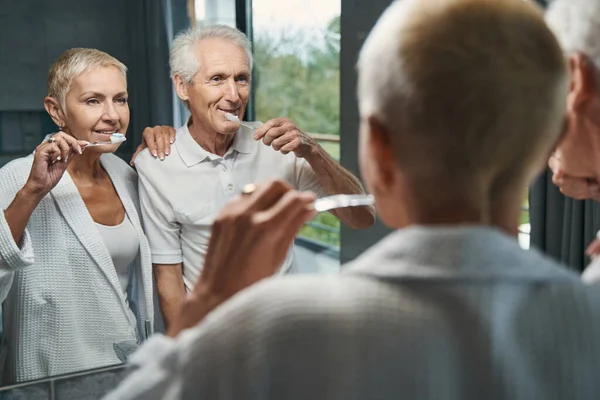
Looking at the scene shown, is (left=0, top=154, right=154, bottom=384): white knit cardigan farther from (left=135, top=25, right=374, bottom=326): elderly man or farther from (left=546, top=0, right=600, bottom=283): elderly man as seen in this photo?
(left=546, top=0, right=600, bottom=283): elderly man

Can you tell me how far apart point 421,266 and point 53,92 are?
67cm

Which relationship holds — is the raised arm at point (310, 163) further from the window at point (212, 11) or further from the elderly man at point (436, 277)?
the elderly man at point (436, 277)

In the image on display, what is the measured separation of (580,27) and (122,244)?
66 cm

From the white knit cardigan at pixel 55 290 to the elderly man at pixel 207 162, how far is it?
3.4 inches

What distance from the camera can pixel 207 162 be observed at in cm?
101

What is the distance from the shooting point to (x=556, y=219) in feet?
3.78

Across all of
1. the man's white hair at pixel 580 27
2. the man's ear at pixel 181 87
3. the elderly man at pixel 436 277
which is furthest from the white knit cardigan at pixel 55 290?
the man's white hair at pixel 580 27

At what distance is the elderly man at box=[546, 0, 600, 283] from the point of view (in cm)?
43

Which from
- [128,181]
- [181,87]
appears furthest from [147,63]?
[128,181]

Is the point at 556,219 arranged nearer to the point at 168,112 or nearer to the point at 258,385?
the point at 168,112

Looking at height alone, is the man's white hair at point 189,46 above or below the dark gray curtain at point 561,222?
above

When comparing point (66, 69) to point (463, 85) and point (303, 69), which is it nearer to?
point (303, 69)

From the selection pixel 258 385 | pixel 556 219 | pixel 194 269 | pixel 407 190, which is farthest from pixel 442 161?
pixel 556 219

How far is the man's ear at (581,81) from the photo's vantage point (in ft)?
1.43
